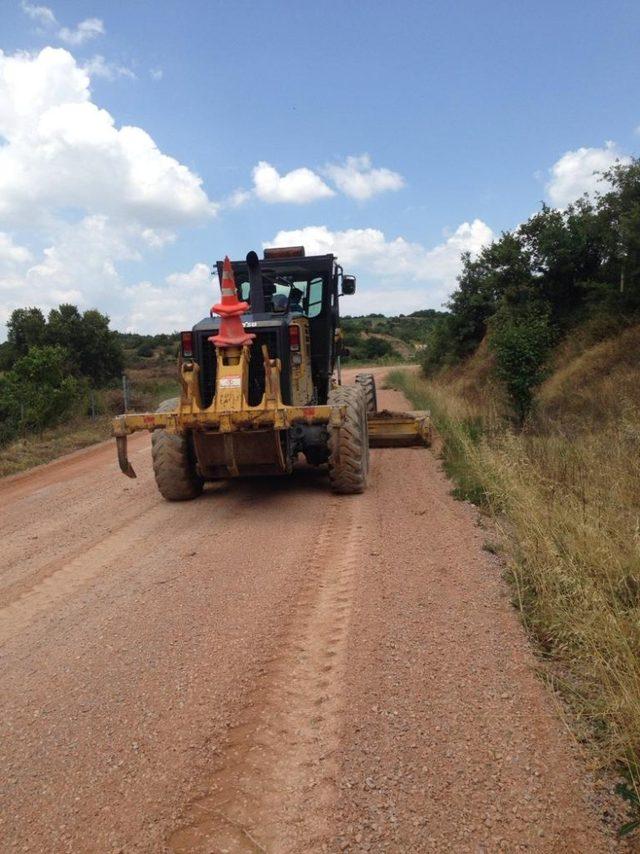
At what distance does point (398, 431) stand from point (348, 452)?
110 inches

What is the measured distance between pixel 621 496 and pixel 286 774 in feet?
13.2

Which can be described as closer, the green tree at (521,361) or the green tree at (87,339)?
the green tree at (521,361)

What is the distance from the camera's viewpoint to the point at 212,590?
181 inches

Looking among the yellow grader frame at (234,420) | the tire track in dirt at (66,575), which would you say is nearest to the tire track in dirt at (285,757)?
the tire track in dirt at (66,575)

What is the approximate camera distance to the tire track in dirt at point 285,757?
7.52 feet

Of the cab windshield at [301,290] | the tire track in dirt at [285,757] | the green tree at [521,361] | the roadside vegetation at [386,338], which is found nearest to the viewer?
the tire track in dirt at [285,757]

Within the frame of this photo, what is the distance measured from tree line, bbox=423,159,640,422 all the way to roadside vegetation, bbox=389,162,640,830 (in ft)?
0.13

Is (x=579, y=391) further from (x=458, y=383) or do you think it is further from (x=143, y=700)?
(x=143, y=700)

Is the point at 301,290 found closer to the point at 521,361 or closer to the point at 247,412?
the point at 247,412

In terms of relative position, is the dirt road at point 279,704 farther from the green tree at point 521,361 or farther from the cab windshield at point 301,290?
the green tree at point 521,361

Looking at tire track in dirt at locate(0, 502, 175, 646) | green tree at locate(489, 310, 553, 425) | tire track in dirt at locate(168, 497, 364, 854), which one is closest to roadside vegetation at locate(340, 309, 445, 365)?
green tree at locate(489, 310, 553, 425)

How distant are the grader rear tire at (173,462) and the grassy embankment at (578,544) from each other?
316cm

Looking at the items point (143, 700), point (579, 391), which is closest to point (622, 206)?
point (579, 391)

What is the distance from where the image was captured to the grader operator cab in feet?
22.1
